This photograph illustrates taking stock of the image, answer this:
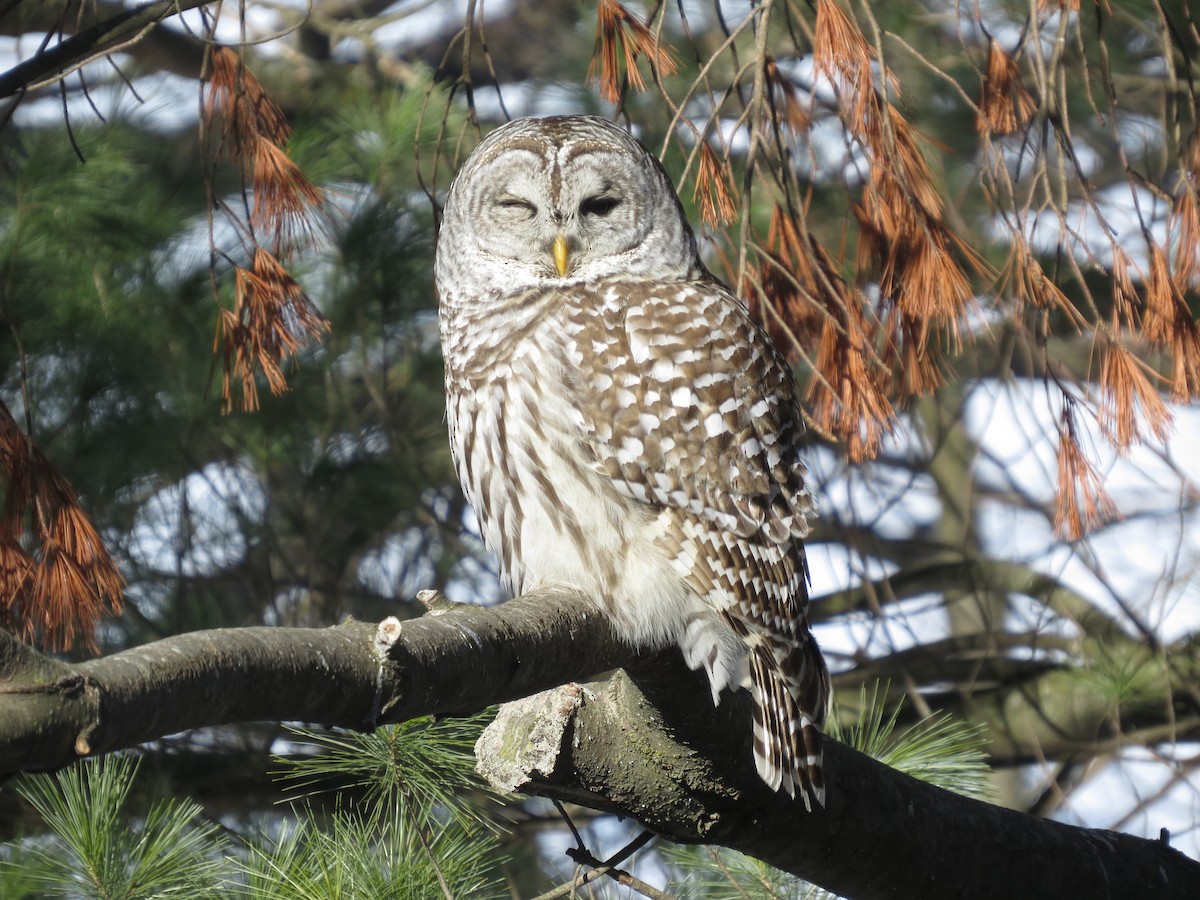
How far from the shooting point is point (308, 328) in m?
3.06

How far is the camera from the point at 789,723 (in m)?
2.74

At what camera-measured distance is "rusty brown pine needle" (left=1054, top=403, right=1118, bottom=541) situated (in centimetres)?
286

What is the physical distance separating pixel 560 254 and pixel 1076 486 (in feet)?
4.19

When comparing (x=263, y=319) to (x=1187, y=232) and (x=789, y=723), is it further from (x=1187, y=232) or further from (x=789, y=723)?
(x=1187, y=232)

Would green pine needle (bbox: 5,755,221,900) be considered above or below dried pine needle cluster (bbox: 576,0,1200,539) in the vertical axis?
below

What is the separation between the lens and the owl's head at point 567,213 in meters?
3.41

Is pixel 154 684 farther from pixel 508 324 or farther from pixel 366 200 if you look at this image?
pixel 366 200

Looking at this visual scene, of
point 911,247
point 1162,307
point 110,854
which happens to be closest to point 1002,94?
point 911,247

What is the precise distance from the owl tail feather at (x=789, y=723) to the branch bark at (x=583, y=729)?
6cm

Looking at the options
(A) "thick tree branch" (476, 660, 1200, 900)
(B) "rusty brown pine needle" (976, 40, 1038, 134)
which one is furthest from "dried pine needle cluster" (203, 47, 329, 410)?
(B) "rusty brown pine needle" (976, 40, 1038, 134)

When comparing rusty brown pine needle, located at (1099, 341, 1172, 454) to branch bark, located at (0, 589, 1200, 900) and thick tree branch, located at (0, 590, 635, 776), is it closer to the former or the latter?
branch bark, located at (0, 589, 1200, 900)

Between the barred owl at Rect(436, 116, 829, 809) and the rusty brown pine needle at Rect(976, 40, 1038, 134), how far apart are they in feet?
2.24

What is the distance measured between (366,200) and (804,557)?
7.85 ft

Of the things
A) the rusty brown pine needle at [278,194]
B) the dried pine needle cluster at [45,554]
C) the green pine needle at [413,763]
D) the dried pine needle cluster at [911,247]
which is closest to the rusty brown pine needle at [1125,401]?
the dried pine needle cluster at [911,247]
